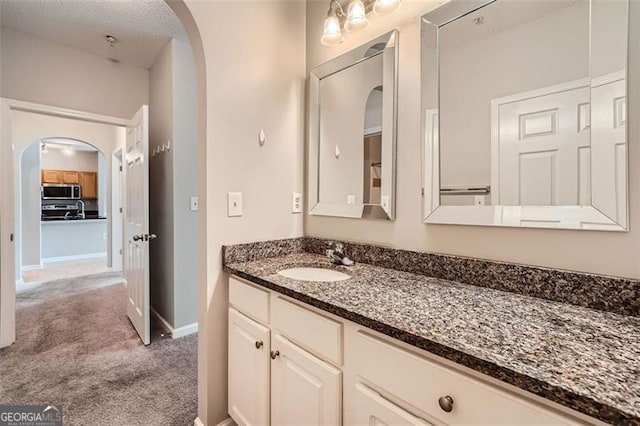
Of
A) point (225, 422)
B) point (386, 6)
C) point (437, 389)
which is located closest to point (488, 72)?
point (386, 6)

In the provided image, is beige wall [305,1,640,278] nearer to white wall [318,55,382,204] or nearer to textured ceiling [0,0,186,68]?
white wall [318,55,382,204]

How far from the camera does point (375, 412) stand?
0.85 meters

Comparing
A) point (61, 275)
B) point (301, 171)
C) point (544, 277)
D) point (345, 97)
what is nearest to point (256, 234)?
point (301, 171)

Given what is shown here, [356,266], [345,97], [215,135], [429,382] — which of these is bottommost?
[429,382]

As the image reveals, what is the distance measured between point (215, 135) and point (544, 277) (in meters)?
1.44

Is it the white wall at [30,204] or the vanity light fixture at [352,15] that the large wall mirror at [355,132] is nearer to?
the vanity light fixture at [352,15]

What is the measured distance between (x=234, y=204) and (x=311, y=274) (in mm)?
516

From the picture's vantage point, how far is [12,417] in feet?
5.14

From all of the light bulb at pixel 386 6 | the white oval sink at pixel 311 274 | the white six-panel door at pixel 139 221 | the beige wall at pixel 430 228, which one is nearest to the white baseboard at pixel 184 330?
the white six-panel door at pixel 139 221

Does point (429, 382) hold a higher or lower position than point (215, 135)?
lower

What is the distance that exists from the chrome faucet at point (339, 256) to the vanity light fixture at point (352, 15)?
3.39 ft

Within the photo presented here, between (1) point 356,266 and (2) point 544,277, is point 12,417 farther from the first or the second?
(2) point 544,277

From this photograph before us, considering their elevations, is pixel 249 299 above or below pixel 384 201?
below

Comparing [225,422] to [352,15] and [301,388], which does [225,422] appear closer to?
[301,388]
